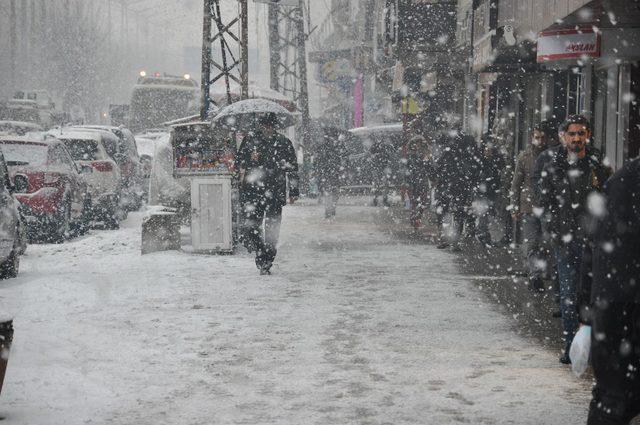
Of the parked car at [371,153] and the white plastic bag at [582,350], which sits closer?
the white plastic bag at [582,350]

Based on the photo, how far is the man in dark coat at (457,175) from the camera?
17250 millimetres

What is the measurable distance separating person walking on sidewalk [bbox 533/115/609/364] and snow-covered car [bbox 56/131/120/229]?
13538 millimetres

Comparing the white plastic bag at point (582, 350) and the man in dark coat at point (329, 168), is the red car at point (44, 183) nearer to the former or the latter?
the man in dark coat at point (329, 168)

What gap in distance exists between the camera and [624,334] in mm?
4762

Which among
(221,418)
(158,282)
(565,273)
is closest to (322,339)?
(565,273)

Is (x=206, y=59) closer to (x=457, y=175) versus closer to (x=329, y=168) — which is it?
(x=329, y=168)

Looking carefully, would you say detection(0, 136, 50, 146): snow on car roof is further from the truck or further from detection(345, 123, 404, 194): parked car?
the truck

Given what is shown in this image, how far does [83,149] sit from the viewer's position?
21531 mm

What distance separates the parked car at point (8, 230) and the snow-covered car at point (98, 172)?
742 cm

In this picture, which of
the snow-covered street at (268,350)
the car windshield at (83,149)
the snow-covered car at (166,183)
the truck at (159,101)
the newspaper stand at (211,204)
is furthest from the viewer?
the truck at (159,101)

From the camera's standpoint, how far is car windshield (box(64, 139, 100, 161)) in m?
21.4

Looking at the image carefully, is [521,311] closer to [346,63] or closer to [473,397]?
[473,397]

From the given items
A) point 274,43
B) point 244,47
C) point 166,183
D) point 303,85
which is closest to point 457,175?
point 166,183

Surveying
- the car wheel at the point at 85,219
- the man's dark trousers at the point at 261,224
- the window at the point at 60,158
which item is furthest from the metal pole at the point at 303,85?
the man's dark trousers at the point at 261,224
